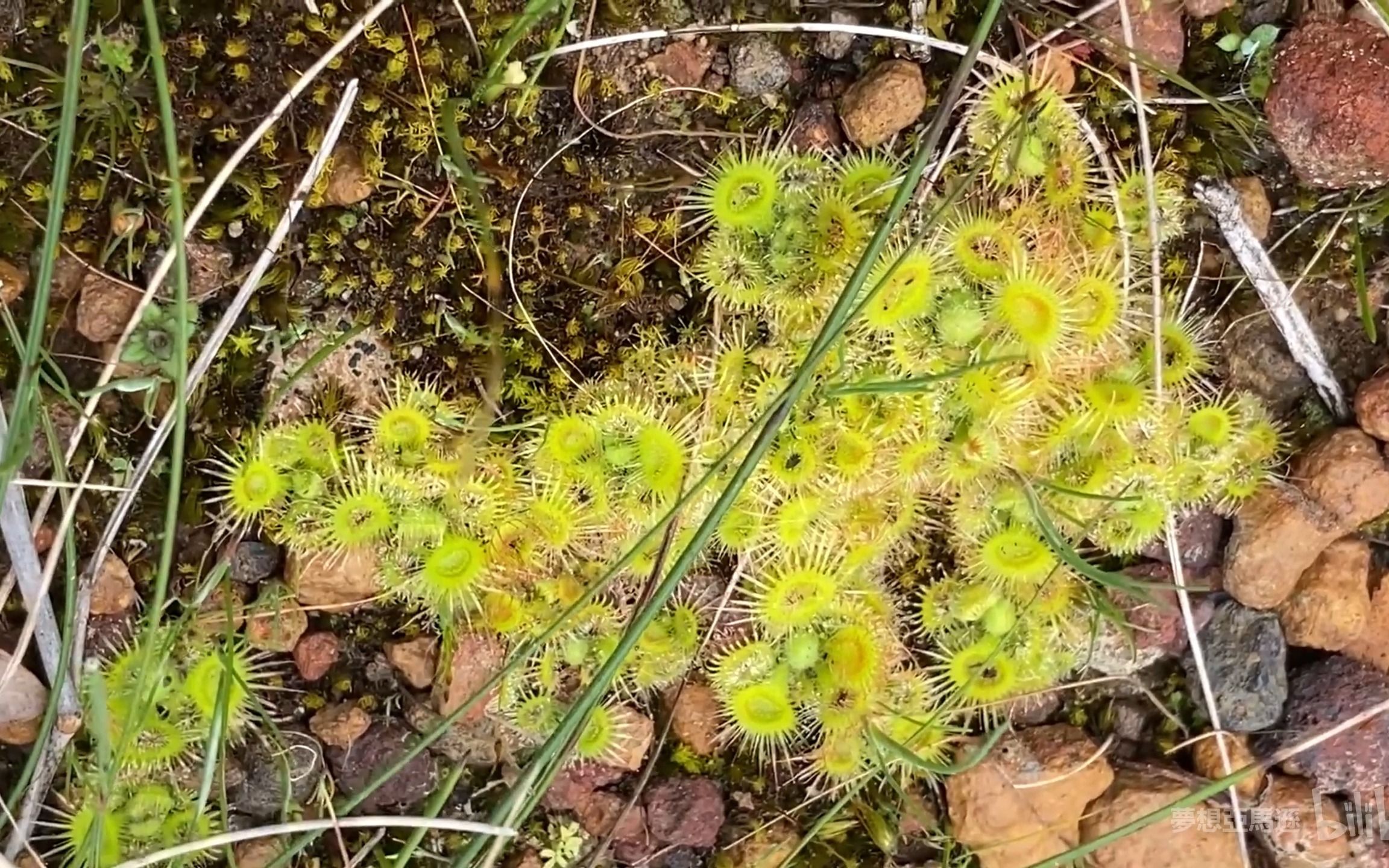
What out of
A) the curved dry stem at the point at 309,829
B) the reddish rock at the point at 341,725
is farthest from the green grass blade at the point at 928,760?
the reddish rock at the point at 341,725

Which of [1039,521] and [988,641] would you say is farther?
[988,641]

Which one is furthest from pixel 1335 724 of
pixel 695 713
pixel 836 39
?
pixel 836 39

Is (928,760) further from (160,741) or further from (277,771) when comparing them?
(160,741)

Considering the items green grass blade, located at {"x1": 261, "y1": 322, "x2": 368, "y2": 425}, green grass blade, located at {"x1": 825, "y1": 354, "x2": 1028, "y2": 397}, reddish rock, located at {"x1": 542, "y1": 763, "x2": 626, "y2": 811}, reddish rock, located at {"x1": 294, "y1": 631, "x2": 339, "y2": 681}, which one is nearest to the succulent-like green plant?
green grass blade, located at {"x1": 261, "y1": 322, "x2": 368, "y2": 425}

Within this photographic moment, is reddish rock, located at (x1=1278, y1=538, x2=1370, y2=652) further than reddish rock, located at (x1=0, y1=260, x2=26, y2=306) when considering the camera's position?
Yes

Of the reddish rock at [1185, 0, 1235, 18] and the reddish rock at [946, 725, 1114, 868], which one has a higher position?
the reddish rock at [1185, 0, 1235, 18]

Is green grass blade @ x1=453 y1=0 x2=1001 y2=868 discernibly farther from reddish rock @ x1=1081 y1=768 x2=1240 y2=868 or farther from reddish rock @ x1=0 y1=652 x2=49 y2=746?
reddish rock @ x1=1081 y1=768 x2=1240 y2=868

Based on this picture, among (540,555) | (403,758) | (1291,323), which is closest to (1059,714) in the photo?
(1291,323)

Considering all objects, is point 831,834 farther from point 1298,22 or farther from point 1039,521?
point 1298,22
